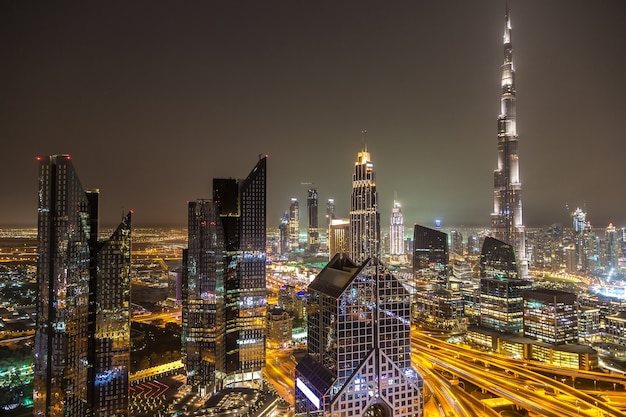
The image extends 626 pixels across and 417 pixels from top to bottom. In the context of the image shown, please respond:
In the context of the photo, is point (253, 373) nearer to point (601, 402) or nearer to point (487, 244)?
point (601, 402)

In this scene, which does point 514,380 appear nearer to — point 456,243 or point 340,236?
point 340,236

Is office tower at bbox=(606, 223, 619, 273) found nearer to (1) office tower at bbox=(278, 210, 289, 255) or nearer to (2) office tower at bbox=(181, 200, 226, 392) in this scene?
(1) office tower at bbox=(278, 210, 289, 255)

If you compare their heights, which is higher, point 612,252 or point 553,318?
point 612,252

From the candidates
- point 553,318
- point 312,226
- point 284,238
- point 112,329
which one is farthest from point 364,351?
point 284,238

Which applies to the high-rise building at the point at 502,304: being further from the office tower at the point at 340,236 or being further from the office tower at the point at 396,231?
the office tower at the point at 396,231

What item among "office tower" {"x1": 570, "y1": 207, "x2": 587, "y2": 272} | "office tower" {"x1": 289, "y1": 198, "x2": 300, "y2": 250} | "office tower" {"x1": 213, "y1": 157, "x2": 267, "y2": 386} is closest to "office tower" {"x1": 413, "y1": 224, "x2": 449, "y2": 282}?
"office tower" {"x1": 570, "y1": 207, "x2": 587, "y2": 272}

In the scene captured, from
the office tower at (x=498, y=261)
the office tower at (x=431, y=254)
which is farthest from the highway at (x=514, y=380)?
the office tower at (x=431, y=254)

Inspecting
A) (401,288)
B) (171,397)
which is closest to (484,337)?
(401,288)
